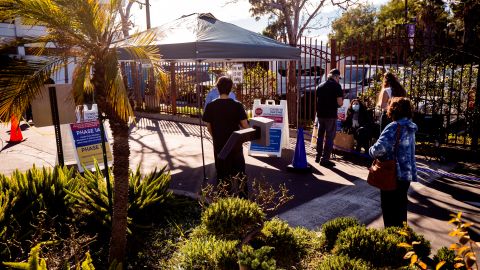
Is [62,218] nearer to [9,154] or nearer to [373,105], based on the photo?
[9,154]

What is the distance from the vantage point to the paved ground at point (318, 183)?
5.67 meters

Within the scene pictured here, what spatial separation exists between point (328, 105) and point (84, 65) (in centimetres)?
527

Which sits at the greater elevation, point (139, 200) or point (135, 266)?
point (139, 200)

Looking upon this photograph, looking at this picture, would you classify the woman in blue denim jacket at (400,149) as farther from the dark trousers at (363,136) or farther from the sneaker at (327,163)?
the dark trousers at (363,136)

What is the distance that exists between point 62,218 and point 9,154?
6269 mm

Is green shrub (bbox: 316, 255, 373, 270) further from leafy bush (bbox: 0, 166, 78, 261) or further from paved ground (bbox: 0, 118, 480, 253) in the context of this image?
leafy bush (bbox: 0, 166, 78, 261)

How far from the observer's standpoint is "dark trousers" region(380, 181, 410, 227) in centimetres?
459

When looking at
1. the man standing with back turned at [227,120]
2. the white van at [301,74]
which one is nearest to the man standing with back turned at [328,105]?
the white van at [301,74]

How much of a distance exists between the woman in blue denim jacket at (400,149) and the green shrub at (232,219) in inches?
58.4

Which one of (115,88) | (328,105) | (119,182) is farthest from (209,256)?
(328,105)

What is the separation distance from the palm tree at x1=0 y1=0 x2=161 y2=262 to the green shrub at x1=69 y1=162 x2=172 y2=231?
0.94m

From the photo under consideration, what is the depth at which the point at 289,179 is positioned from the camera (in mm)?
7480

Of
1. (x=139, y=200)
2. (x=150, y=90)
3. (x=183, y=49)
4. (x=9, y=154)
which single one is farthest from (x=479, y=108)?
(x=150, y=90)

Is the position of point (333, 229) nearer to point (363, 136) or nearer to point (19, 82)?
point (19, 82)
